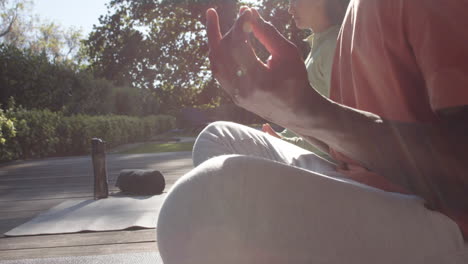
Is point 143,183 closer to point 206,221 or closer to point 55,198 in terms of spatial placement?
point 55,198

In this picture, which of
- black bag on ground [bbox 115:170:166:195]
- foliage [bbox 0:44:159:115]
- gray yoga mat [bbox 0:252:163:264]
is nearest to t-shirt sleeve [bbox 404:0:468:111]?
gray yoga mat [bbox 0:252:163:264]

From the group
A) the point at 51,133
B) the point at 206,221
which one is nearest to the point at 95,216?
the point at 206,221

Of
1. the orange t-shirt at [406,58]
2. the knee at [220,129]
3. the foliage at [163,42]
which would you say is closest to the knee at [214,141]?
the knee at [220,129]

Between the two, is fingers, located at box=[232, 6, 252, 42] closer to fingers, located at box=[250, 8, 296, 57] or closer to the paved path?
fingers, located at box=[250, 8, 296, 57]

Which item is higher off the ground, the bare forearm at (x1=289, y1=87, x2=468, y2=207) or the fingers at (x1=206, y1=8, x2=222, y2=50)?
the fingers at (x1=206, y1=8, x2=222, y2=50)

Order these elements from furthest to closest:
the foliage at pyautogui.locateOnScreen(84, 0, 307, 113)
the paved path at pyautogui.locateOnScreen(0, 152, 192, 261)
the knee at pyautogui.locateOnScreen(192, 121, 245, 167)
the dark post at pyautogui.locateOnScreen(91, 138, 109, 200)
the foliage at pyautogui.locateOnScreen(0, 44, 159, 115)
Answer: the foliage at pyautogui.locateOnScreen(84, 0, 307, 113), the foliage at pyautogui.locateOnScreen(0, 44, 159, 115), the dark post at pyautogui.locateOnScreen(91, 138, 109, 200), the paved path at pyautogui.locateOnScreen(0, 152, 192, 261), the knee at pyautogui.locateOnScreen(192, 121, 245, 167)

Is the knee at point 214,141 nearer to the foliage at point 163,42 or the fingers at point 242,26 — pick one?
the fingers at point 242,26

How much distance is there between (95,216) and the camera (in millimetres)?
3133

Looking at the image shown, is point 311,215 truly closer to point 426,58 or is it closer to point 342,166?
point 426,58

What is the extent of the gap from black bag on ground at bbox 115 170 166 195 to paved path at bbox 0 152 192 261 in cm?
43

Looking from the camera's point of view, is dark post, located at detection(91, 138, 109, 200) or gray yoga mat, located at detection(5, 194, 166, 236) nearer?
gray yoga mat, located at detection(5, 194, 166, 236)

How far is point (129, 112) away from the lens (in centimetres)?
1717

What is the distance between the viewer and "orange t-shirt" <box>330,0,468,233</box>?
813 mm

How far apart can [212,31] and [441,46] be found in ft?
1.42
